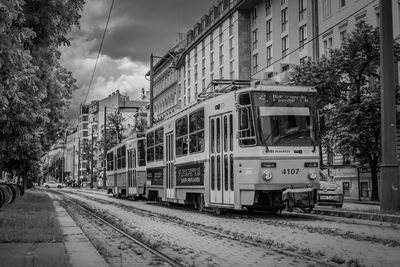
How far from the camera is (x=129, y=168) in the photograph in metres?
33.6

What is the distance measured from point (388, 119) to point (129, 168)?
60.5 feet

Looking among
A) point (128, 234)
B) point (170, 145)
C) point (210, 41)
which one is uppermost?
point (210, 41)

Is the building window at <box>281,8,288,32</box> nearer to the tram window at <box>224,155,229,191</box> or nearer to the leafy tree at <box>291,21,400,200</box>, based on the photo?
the leafy tree at <box>291,21,400,200</box>

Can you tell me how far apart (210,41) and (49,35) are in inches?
2544

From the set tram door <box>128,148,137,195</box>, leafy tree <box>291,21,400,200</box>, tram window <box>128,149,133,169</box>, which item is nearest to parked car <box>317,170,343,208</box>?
leafy tree <box>291,21,400,200</box>

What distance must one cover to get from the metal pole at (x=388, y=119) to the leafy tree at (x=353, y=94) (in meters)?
9.11

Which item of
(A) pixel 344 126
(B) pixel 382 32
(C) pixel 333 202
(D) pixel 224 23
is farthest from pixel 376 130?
(D) pixel 224 23

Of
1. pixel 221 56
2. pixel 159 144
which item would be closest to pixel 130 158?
pixel 159 144

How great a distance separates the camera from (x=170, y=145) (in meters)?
22.6

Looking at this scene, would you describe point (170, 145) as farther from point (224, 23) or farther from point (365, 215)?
point (224, 23)

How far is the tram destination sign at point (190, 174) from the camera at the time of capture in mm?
18578

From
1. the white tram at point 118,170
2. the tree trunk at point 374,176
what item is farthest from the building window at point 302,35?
the tree trunk at point 374,176

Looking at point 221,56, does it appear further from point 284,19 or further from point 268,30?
point 284,19

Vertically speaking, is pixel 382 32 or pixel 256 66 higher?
pixel 256 66
